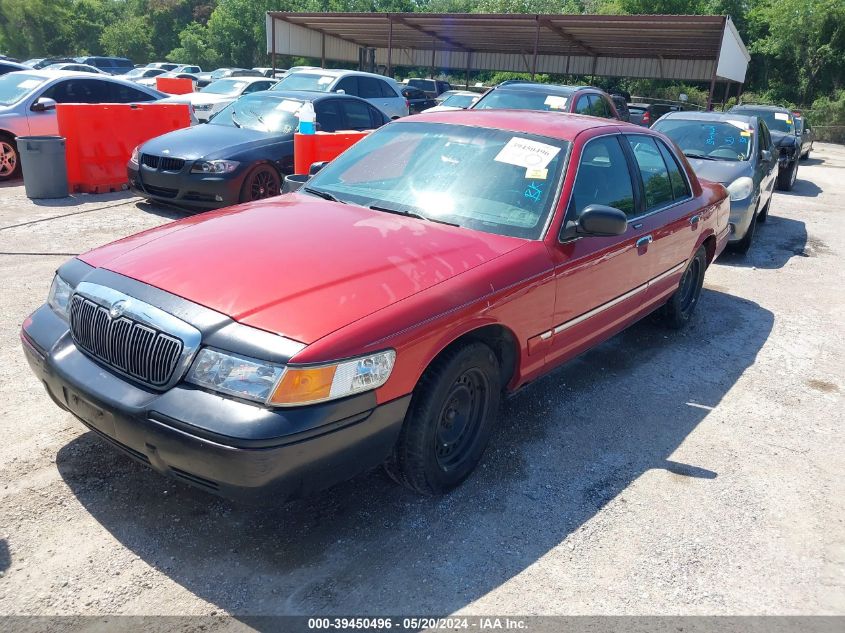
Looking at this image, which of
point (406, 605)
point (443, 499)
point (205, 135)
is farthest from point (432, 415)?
point (205, 135)

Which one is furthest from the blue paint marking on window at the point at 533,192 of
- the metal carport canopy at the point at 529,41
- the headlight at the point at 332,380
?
the metal carport canopy at the point at 529,41

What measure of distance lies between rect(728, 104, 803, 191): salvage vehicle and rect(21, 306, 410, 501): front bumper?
13342mm

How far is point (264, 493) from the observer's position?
8.43ft

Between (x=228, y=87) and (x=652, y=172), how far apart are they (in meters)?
14.6

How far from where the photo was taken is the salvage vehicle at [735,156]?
8266 mm

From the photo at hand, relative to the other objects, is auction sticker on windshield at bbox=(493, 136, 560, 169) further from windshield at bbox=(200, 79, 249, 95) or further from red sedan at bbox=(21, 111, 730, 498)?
windshield at bbox=(200, 79, 249, 95)

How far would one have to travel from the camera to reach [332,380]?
8.56 ft

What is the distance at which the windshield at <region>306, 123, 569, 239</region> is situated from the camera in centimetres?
376

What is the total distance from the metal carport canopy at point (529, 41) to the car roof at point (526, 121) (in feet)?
43.1

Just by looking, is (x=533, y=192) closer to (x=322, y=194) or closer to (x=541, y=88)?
(x=322, y=194)

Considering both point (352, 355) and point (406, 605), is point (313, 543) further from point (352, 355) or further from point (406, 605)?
point (352, 355)

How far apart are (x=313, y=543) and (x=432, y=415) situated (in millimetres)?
754

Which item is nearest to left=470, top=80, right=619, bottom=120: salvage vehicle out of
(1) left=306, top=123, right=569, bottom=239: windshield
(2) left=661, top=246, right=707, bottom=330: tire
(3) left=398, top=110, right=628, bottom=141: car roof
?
(2) left=661, top=246, right=707, bottom=330: tire

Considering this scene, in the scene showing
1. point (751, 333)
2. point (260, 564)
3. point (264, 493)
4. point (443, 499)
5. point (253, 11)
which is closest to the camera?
point (264, 493)
